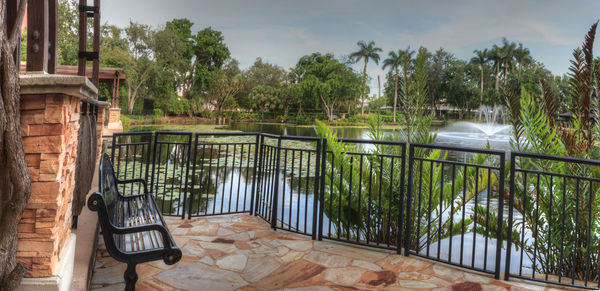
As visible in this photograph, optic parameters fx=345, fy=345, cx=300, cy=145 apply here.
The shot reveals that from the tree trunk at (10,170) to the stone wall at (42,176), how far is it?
0.05m

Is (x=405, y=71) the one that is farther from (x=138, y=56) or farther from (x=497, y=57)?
(x=497, y=57)

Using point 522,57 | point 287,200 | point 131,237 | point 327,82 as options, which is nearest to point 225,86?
point 327,82

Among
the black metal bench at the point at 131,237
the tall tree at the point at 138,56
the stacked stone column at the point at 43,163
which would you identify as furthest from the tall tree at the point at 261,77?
the stacked stone column at the point at 43,163

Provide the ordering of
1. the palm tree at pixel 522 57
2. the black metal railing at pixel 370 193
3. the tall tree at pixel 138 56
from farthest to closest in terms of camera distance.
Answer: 1. the palm tree at pixel 522 57
2. the tall tree at pixel 138 56
3. the black metal railing at pixel 370 193

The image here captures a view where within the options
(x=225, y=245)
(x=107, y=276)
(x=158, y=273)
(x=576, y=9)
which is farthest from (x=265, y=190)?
(x=576, y=9)

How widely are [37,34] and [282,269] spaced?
245cm

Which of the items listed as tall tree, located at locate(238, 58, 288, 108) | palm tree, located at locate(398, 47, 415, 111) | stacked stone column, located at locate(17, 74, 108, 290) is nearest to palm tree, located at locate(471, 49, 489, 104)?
tall tree, located at locate(238, 58, 288, 108)

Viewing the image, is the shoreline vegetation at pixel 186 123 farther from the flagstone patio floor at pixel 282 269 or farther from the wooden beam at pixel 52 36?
the wooden beam at pixel 52 36

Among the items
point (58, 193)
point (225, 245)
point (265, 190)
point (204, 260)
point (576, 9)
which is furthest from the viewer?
point (576, 9)

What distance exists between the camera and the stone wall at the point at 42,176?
130 centimetres

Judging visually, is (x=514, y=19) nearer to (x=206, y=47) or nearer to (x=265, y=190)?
(x=206, y=47)

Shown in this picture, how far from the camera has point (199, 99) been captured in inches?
1416

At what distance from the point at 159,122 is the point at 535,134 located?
29.6 meters

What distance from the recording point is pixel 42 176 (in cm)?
131
